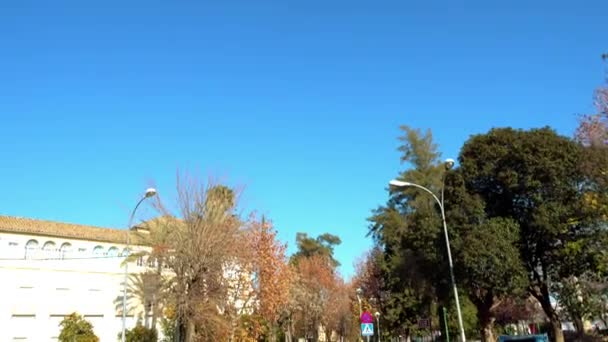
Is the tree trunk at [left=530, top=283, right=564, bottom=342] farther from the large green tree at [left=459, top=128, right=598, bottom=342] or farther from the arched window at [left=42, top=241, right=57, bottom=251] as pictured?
the arched window at [left=42, top=241, right=57, bottom=251]

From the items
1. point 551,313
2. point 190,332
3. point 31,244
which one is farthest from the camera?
point 31,244

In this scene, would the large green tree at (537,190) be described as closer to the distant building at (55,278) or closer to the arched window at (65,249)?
the distant building at (55,278)

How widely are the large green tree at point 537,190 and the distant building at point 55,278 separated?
2905cm

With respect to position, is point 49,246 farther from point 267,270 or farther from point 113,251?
point 267,270

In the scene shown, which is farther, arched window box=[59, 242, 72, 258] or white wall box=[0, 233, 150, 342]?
arched window box=[59, 242, 72, 258]

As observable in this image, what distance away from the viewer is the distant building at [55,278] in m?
37.1

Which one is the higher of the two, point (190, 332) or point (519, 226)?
point (519, 226)

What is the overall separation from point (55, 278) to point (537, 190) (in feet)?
119

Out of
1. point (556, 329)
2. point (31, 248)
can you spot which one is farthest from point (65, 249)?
point (556, 329)

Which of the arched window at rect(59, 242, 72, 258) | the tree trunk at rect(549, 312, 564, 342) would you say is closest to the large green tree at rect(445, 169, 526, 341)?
the tree trunk at rect(549, 312, 564, 342)

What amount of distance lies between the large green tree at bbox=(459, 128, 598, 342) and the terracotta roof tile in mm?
30602

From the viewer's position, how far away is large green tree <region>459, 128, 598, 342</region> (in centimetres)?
2439

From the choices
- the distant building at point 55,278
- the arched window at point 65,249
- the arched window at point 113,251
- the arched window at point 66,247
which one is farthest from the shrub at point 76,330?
the arched window at point 113,251

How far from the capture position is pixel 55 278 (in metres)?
39.5
